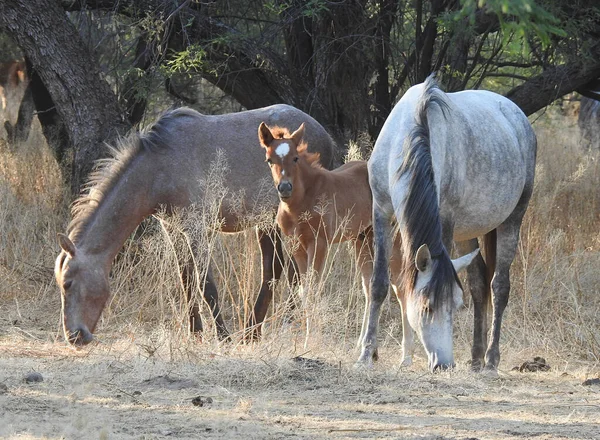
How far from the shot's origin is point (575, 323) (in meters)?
7.50

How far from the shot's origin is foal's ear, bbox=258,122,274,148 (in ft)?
23.7

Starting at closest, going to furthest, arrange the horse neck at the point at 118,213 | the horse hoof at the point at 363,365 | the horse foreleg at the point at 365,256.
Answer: the horse hoof at the point at 363,365
the horse foreleg at the point at 365,256
the horse neck at the point at 118,213

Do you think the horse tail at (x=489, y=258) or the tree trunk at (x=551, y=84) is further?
the tree trunk at (x=551, y=84)

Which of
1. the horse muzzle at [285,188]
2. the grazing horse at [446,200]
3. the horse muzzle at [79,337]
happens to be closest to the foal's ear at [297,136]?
the horse muzzle at [285,188]

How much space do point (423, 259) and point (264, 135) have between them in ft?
7.27

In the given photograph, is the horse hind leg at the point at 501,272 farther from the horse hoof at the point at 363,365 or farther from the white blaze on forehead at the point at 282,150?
the white blaze on forehead at the point at 282,150

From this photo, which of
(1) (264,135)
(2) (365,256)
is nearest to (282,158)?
(1) (264,135)

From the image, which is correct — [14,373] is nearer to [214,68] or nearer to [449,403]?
[449,403]

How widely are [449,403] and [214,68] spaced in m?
5.94

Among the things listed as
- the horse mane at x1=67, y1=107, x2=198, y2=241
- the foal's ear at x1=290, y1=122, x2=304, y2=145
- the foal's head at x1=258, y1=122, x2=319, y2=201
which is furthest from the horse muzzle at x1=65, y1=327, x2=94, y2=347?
the foal's ear at x1=290, y1=122, x2=304, y2=145

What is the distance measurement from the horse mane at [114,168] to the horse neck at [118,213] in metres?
0.02

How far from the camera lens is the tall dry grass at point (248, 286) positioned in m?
6.54

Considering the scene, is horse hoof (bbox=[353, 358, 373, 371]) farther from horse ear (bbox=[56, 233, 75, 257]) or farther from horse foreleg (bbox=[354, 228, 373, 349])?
→ horse ear (bbox=[56, 233, 75, 257])

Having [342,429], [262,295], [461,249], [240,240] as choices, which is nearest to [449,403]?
[342,429]
